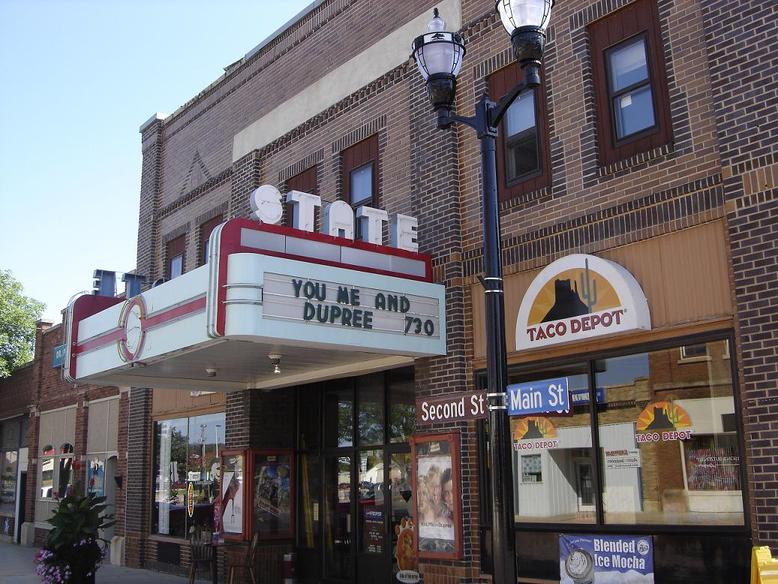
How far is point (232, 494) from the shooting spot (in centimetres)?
1531

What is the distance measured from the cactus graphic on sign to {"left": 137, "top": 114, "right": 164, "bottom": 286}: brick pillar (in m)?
13.0

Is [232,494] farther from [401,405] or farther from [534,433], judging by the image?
[534,433]

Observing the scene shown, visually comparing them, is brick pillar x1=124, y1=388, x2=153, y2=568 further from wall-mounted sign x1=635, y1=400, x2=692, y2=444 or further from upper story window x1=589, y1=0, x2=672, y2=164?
upper story window x1=589, y1=0, x2=672, y2=164

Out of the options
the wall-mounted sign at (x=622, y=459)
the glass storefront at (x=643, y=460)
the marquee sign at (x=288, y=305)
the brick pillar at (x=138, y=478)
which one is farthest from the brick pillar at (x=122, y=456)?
the wall-mounted sign at (x=622, y=459)

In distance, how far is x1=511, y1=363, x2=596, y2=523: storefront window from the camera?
9805mm

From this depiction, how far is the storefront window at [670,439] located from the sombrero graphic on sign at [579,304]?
488 millimetres

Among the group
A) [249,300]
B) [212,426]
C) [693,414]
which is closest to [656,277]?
[693,414]

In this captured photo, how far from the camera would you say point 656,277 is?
9.21 m

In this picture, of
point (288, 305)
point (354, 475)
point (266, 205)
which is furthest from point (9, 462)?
point (288, 305)

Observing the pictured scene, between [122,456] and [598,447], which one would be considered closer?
[598,447]

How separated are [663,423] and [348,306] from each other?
13.0ft

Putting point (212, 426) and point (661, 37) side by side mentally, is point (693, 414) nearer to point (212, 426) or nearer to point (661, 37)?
point (661, 37)

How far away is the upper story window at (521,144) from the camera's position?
11.0 meters

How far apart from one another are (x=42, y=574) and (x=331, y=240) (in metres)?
8.27
